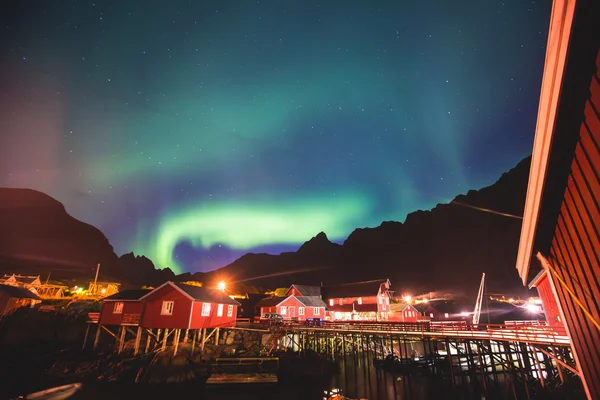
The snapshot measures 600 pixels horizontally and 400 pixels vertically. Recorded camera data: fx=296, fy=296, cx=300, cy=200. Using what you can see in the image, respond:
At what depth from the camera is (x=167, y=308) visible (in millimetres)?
33906

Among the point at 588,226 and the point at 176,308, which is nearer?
the point at 588,226

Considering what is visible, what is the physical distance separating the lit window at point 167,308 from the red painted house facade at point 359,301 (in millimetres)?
38318

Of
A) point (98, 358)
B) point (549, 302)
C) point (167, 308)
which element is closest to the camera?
point (549, 302)

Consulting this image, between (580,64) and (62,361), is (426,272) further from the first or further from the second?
(580,64)

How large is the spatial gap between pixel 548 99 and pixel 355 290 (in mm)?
65116

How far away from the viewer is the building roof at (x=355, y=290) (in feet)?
206

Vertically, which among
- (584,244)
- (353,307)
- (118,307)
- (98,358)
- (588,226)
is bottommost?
(98,358)

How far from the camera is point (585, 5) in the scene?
3.43 metres

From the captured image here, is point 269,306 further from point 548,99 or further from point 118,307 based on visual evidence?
point 548,99

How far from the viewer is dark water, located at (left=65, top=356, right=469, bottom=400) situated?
25.6 metres

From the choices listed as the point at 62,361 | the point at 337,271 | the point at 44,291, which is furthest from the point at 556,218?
the point at 337,271

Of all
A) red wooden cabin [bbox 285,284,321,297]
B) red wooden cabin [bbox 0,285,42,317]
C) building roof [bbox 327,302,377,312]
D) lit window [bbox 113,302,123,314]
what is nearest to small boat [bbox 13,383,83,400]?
lit window [bbox 113,302,123,314]

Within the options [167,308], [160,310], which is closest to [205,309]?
[167,308]

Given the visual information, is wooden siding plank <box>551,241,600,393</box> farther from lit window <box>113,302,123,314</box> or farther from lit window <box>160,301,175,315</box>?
lit window <box>113,302,123,314</box>
